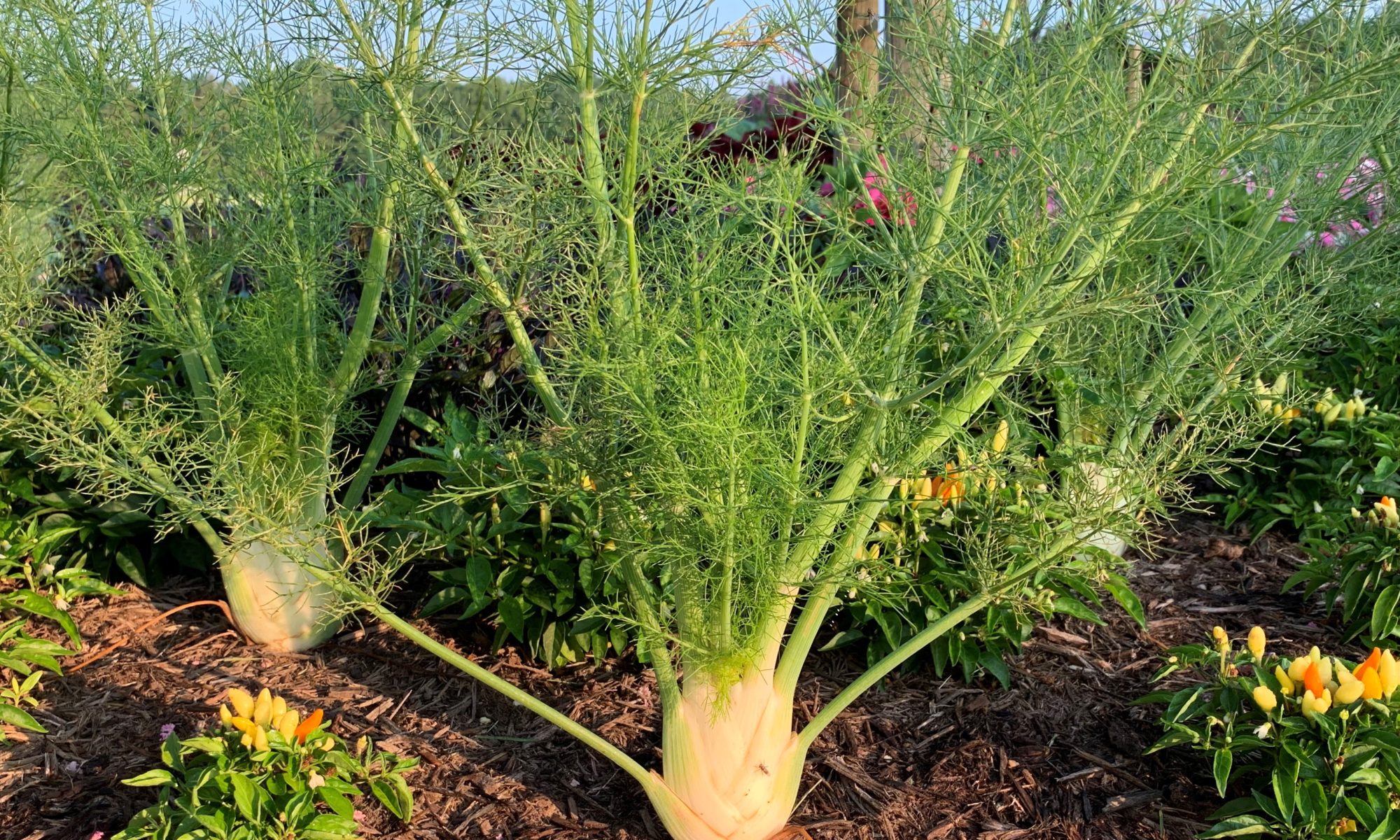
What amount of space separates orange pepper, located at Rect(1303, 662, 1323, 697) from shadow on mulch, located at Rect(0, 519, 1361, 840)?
314 mm

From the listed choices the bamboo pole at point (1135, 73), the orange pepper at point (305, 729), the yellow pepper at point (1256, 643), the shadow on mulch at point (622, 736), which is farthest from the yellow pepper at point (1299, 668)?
the orange pepper at point (305, 729)

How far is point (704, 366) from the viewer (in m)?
1.97

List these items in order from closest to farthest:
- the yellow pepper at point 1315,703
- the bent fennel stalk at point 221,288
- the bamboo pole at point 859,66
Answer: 1. the yellow pepper at point 1315,703
2. the bamboo pole at point 859,66
3. the bent fennel stalk at point 221,288

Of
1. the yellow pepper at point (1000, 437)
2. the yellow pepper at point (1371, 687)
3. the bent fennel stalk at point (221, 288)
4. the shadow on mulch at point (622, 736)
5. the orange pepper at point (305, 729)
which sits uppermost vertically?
the bent fennel stalk at point (221, 288)

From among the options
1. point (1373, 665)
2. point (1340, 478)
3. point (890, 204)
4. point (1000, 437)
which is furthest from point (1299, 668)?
point (1340, 478)

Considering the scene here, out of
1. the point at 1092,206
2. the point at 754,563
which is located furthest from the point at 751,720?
the point at 1092,206

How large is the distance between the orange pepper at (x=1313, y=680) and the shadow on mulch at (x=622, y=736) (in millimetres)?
314

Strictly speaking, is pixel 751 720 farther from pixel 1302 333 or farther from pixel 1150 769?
pixel 1302 333

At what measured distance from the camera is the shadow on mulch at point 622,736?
2.40 m

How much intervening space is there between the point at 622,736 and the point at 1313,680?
145 cm

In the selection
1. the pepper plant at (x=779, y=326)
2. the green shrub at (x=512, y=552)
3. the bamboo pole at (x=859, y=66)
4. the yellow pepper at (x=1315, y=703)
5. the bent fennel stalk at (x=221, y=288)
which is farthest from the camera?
the green shrub at (x=512, y=552)

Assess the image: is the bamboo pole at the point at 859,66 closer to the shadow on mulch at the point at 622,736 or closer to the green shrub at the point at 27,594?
the shadow on mulch at the point at 622,736

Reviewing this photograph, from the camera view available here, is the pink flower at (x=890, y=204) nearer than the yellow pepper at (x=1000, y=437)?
Yes

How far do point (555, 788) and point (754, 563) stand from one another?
2.61 ft
